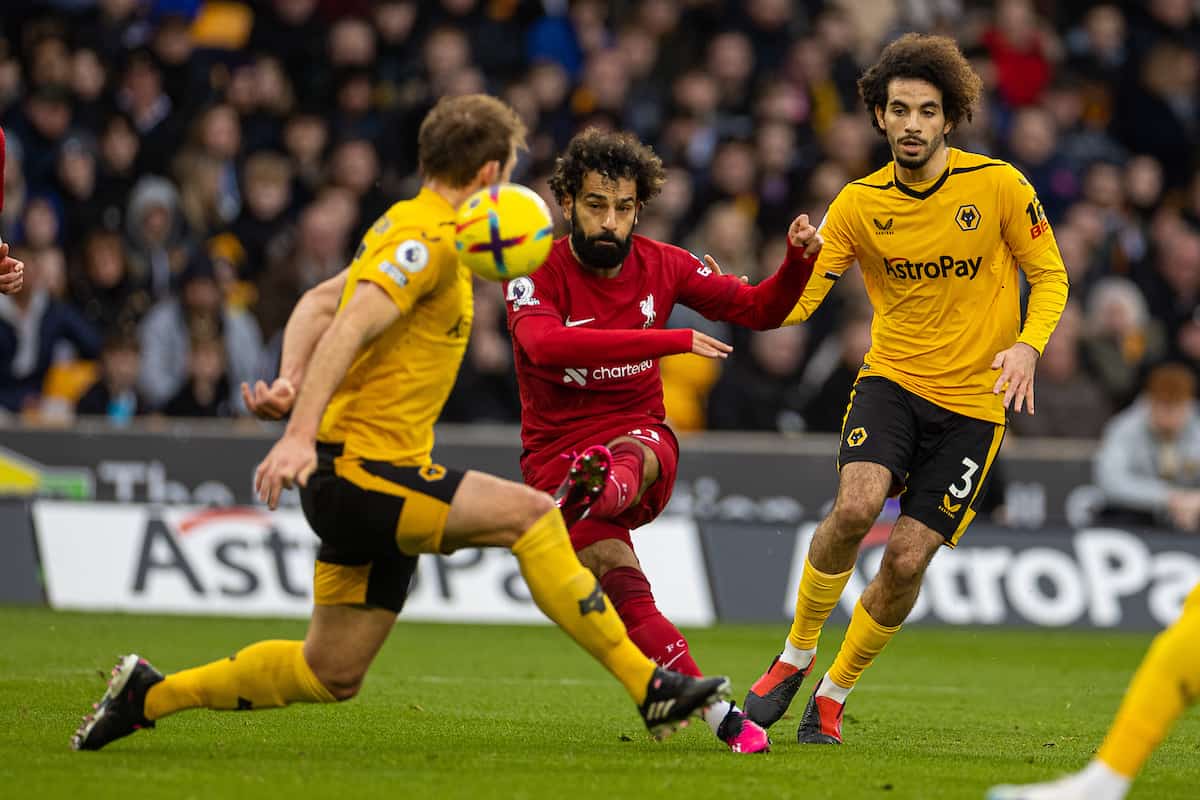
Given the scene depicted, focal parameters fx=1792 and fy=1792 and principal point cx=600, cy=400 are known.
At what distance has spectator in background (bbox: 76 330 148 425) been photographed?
1470cm

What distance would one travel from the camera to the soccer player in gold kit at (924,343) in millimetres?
7738

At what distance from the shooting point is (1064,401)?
1622 centimetres

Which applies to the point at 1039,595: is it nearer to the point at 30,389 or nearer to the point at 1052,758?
the point at 1052,758

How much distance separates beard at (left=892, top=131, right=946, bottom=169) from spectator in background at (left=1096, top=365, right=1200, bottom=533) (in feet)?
24.3

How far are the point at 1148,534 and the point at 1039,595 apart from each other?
1.03 metres

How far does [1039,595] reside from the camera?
1380cm

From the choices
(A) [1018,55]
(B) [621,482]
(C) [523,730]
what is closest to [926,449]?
(B) [621,482]

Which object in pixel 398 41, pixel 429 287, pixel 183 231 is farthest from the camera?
pixel 398 41

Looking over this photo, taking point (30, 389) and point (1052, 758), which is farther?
point (30, 389)

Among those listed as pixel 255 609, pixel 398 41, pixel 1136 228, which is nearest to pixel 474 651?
pixel 255 609

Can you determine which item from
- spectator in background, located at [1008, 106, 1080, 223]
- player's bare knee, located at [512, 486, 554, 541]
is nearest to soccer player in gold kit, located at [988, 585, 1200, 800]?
player's bare knee, located at [512, 486, 554, 541]

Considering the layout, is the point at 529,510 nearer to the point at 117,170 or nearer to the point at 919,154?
the point at 919,154

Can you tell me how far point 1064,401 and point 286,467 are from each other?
11.7 meters

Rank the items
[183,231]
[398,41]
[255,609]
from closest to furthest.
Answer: [255,609] < [183,231] < [398,41]
